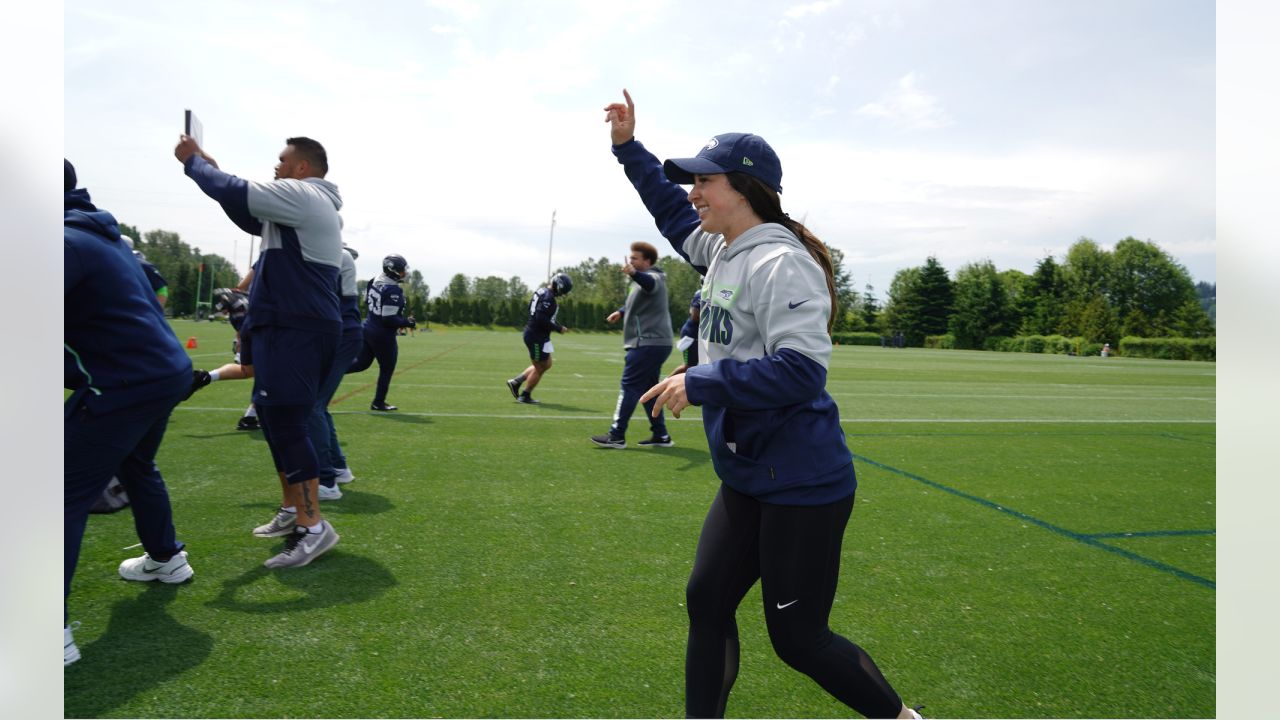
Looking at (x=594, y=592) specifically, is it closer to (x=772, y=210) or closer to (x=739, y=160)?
(x=772, y=210)

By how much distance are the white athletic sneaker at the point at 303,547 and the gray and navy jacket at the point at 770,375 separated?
2.82 metres

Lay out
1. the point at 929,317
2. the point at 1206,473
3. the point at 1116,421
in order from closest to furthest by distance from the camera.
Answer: the point at 1206,473 → the point at 1116,421 → the point at 929,317

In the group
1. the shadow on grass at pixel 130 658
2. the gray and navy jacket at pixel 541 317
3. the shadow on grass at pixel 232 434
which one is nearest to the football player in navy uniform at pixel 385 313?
the shadow on grass at pixel 232 434

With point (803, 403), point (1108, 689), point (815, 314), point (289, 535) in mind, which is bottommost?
point (1108, 689)

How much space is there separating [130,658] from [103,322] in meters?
1.35

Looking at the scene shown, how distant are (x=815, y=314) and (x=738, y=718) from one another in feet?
5.13

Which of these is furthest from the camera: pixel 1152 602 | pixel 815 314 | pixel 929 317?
pixel 929 317

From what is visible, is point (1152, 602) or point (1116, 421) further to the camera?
point (1116, 421)

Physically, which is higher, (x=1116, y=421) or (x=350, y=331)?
(x=350, y=331)

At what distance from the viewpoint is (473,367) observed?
18812 mm

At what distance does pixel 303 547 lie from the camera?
404cm

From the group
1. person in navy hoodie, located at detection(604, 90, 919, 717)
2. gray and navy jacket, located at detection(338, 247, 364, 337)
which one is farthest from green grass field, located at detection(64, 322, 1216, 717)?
gray and navy jacket, located at detection(338, 247, 364, 337)

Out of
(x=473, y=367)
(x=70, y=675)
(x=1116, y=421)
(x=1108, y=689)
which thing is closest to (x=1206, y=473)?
(x=1116, y=421)

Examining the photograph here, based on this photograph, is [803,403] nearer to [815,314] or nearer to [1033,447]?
[815,314]
